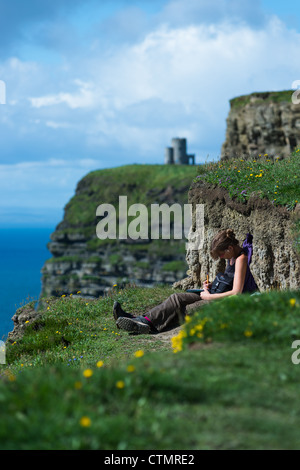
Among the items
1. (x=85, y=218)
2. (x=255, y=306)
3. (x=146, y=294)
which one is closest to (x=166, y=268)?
(x=85, y=218)

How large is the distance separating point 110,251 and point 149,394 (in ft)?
430

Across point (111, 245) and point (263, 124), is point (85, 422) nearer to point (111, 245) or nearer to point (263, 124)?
point (263, 124)

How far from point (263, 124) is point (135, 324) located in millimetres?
46602

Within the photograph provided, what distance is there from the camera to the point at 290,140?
52.6 metres

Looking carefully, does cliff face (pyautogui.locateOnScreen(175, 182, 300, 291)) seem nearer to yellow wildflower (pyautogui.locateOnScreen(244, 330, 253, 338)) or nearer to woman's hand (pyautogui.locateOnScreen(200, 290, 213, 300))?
woman's hand (pyautogui.locateOnScreen(200, 290, 213, 300))

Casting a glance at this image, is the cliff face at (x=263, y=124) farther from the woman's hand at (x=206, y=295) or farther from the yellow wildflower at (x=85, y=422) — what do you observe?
the yellow wildflower at (x=85, y=422)

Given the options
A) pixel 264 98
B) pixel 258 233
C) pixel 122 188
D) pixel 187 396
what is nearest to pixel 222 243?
pixel 258 233

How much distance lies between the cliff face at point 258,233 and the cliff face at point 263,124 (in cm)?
3740

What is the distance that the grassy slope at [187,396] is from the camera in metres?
4.34

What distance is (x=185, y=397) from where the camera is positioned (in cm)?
492

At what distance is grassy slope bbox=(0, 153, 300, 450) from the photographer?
4.34 metres

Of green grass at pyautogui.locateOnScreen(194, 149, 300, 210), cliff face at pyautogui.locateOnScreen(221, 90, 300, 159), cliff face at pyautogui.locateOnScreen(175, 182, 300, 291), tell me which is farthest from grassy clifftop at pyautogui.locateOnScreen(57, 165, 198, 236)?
cliff face at pyautogui.locateOnScreen(175, 182, 300, 291)

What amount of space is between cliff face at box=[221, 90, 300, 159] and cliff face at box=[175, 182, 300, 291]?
37.4 meters

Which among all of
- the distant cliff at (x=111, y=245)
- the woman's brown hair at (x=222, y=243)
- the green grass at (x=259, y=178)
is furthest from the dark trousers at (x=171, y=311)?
A: the distant cliff at (x=111, y=245)
